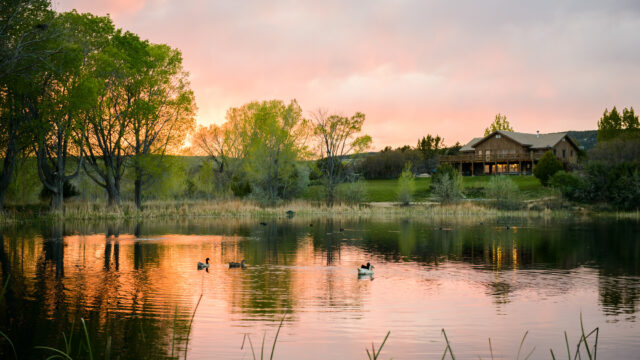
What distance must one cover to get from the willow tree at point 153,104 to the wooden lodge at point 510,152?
199 feet

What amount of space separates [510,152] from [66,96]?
8167 centimetres

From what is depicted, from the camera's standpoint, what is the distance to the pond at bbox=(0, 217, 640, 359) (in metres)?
13.2

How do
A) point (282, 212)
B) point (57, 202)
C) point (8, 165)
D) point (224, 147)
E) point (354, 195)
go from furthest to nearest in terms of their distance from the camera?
point (224, 147) → point (354, 195) → point (282, 212) → point (57, 202) → point (8, 165)

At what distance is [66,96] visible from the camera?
143ft

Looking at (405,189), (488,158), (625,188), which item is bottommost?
(625,188)

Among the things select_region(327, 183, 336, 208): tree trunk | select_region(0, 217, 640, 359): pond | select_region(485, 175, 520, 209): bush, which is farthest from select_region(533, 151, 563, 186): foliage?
select_region(0, 217, 640, 359): pond

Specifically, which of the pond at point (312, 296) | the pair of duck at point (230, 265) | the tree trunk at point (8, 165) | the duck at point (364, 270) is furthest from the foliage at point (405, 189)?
the duck at point (364, 270)

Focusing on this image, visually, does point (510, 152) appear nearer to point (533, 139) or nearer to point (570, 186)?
point (533, 139)

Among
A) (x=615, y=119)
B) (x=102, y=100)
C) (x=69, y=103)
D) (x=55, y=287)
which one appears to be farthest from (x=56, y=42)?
(x=615, y=119)

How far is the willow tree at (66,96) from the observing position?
4212 cm

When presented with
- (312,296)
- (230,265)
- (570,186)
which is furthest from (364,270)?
(570,186)

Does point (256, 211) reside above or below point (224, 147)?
below

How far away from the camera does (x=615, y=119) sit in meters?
113

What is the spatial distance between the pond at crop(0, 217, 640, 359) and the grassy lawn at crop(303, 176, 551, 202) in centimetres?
4340
